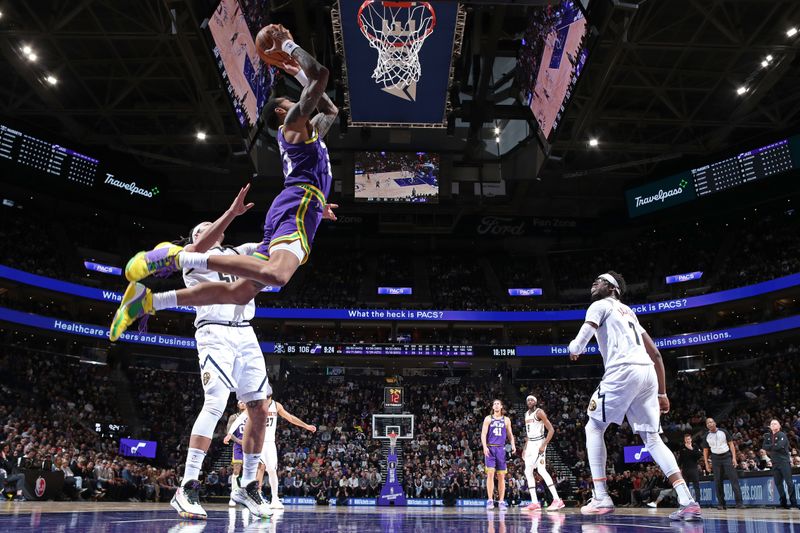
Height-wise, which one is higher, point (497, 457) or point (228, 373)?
point (228, 373)

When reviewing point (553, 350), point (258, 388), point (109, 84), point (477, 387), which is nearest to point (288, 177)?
point (258, 388)

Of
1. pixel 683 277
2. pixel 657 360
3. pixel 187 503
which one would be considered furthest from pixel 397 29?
pixel 683 277

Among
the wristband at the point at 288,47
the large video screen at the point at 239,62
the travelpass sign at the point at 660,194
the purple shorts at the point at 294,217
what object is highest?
the travelpass sign at the point at 660,194

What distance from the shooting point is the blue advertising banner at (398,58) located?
55.4 ft

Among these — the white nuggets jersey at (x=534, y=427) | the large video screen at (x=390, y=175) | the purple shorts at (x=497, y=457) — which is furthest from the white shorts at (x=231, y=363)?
the large video screen at (x=390, y=175)

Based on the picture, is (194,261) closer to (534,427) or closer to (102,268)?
(534,427)

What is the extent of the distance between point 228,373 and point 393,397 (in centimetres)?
2569

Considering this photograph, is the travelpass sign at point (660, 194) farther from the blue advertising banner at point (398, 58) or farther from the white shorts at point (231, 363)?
the white shorts at point (231, 363)

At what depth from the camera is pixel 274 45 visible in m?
5.85

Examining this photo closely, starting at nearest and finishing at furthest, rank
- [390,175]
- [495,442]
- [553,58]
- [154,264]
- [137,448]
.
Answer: [154,264] → [495,442] → [553,58] → [390,175] → [137,448]

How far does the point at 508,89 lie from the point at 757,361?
62.7ft

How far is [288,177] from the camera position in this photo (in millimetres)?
5828

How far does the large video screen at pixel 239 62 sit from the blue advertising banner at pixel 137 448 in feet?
55.8

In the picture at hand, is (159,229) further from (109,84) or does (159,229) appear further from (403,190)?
(403,190)
